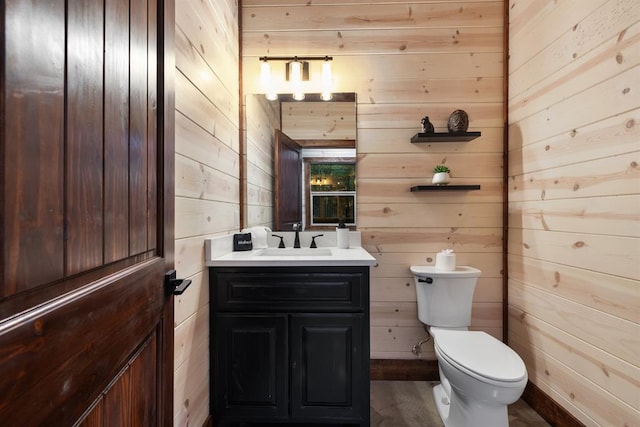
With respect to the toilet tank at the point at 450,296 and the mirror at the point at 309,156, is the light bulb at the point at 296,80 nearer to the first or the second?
the mirror at the point at 309,156

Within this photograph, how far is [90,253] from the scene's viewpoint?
1.76 feet

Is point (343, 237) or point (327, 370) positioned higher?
point (343, 237)

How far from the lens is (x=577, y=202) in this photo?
4.75ft

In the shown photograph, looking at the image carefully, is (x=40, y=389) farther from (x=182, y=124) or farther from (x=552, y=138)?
(x=552, y=138)

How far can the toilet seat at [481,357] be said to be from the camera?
1.23 meters

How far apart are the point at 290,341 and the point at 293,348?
4cm

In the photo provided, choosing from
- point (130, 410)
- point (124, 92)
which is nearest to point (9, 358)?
point (130, 410)

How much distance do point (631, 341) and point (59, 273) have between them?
185 centimetres

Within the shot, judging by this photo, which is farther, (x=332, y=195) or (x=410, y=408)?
(x=332, y=195)

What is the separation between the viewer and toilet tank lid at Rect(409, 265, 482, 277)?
180cm

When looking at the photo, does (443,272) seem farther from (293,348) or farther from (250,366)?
(250,366)

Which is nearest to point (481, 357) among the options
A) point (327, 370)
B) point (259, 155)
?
point (327, 370)

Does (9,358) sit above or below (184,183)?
below

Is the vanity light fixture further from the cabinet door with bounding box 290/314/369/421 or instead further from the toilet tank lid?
the cabinet door with bounding box 290/314/369/421
